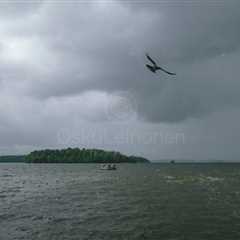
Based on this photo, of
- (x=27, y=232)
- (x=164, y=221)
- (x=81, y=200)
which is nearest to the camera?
(x=27, y=232)

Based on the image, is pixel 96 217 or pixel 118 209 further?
pixel 118 209

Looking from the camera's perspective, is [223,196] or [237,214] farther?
[223,196]

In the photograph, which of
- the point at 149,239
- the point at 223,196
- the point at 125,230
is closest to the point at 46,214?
the point at 125,230

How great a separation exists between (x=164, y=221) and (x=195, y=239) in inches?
316

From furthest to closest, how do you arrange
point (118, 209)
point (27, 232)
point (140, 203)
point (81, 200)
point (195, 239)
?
point (81, 200) → point (140, 203) → point (118, 209) → point (27, 232) → point (195, 239)

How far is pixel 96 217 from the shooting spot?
42.4 m

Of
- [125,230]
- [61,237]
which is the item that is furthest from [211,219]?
[61,237]

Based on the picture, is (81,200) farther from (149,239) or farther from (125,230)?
(149,239)

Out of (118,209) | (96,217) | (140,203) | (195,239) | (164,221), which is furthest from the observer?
(140,203)

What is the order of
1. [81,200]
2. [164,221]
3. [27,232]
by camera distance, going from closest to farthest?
[27,232] → [164,221] → [81,200]

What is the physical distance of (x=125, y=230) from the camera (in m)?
35.4

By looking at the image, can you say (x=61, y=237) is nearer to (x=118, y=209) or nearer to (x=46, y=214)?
(x=46, y=214)

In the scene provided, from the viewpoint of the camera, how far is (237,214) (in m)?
43.0

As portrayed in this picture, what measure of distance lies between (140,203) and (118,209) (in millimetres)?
6125
